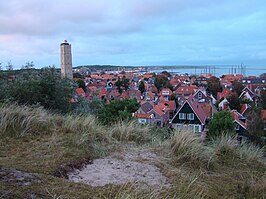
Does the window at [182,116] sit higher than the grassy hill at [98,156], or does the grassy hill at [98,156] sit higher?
the grassy hill at [98,156]

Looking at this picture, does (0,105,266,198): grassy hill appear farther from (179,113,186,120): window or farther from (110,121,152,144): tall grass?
(179,113,186,120): window

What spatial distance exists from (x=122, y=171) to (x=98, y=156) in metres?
0.74

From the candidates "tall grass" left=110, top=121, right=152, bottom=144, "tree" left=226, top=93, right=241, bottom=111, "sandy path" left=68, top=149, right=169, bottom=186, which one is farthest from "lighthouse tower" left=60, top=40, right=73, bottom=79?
"tree" left=226, top=93, right=241, bottom=111

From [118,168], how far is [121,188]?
Result: 3.27ft

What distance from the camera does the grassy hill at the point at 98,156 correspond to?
9.38 feet

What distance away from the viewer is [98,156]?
449 centimetres

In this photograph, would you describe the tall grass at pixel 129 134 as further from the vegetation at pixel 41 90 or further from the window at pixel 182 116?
the window at pixel 182 116

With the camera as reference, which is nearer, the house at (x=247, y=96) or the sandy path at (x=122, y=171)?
the sandy path at (x=122, y=171)

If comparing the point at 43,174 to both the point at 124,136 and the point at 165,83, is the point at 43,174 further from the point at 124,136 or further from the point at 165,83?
the point at 165,83

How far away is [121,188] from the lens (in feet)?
9.73

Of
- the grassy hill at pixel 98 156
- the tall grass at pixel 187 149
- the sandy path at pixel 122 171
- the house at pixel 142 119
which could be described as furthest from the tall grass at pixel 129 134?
the house at pixel 142 119

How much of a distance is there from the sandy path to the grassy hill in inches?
4.7

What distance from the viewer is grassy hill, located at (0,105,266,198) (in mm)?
2859

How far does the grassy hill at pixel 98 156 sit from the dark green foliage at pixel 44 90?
269cm
